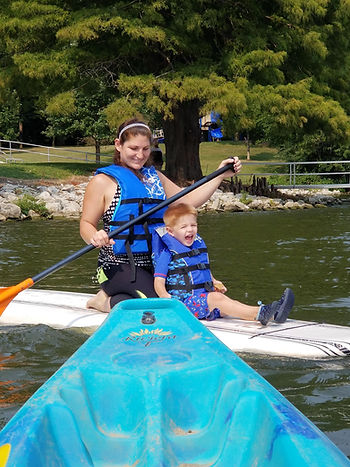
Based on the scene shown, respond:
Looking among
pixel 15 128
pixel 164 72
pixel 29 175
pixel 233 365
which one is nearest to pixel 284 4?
pixel 164 72

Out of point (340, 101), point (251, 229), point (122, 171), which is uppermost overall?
point (340, 101)

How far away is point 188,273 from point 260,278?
3.37 metres

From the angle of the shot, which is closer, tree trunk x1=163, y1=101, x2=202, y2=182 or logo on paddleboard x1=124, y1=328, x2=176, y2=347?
logo on paddleboard x1=124, y1=328, x2=176, y2=347

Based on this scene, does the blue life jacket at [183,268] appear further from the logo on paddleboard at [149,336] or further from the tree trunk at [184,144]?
the tree trunk at [184,144]

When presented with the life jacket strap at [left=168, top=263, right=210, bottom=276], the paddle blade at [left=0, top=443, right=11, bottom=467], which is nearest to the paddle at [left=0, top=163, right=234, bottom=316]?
the life jacket strap at [left=168, top=263, right=210, bottom=276]

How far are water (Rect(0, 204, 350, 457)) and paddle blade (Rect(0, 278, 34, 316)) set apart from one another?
0.84ft

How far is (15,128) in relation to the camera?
36.3 m

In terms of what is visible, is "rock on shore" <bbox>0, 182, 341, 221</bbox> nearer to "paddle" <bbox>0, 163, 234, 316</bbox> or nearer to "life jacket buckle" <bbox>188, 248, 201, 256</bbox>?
"paddle" <bbox>0, 163, 234, 316</bbox>

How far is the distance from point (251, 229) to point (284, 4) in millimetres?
7631

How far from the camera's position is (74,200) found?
54.3 feet

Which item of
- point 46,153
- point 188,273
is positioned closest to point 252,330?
point 188,273

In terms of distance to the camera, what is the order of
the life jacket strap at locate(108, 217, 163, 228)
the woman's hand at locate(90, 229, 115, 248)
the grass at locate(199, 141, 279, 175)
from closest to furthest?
the woman's hand at locate(90, 229, 115, 248) < the life jacket strap at locate(108, 217, 163, 228) < the grass at locate(199, 141, 279, 175)

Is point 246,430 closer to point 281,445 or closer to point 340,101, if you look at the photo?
point 281,445

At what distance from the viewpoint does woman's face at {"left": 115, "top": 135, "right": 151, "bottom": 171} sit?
4777mm
